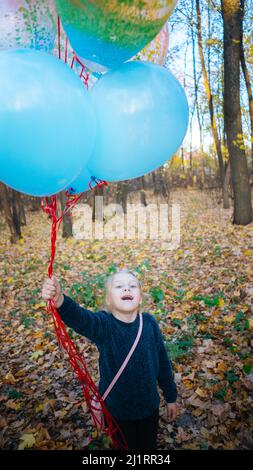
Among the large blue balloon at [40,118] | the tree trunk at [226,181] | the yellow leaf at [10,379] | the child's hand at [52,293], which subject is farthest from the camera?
the tree trunk at [226,181]

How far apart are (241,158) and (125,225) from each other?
5151mm

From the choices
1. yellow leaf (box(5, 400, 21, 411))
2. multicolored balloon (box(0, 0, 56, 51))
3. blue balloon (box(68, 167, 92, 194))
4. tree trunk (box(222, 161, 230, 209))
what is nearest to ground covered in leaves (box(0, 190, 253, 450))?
yellow leaf (box(5, 400, 21, 411))

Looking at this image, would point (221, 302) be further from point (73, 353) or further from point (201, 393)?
point (73, 353)

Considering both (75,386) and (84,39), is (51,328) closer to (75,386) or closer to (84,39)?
(75,386)

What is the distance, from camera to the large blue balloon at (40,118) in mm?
1548

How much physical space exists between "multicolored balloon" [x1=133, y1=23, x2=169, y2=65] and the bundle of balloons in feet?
1.39

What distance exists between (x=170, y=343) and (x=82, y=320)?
8.19 feet

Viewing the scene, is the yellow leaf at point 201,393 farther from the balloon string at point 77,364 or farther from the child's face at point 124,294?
the child's face at point 124,294

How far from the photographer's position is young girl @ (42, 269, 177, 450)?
1.90 m

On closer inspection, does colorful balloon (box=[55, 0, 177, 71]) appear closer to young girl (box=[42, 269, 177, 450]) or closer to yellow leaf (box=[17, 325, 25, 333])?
young girl (box=[42, 269, 177, 450])

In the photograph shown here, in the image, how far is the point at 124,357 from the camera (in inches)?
74.5

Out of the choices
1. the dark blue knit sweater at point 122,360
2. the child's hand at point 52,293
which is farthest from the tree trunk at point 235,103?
the child's hand at point 52,293

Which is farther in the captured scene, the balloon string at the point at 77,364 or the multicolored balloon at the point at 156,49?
the multicolored balloon at the point at 156,49

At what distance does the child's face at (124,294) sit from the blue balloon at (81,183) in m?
0.76
